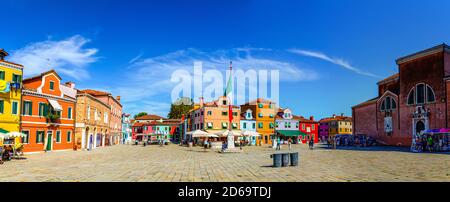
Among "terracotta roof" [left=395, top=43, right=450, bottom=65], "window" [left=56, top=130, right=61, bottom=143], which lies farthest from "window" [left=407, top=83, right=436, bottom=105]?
"window" [left=56, top=130, right=61, bottom=143]

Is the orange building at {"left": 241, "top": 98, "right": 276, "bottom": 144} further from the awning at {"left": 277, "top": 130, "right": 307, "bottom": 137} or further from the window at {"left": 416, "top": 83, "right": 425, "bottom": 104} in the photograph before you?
the window at {"left": 416, "top": 83, "right": 425, "bottom": 104}

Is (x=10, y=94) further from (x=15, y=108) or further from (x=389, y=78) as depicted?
(x=389, y=78)

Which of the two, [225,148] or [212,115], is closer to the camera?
[225,148]

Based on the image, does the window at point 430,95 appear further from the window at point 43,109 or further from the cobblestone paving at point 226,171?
the window at point 43,109

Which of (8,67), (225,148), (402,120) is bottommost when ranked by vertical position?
(225,148)

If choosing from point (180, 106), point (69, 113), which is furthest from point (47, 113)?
point (180, 106)

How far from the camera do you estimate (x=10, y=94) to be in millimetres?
31031

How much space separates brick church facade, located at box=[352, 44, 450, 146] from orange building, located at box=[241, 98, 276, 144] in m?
19.9

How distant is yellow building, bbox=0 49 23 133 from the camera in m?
30.3

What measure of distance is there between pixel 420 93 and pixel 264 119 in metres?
31.6

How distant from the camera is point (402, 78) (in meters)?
48.7

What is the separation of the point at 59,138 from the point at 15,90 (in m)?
8.33
